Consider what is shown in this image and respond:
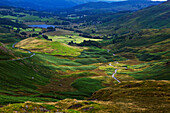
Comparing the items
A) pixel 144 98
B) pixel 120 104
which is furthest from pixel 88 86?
pixel 120 104

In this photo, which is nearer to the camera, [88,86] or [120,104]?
[120,104]

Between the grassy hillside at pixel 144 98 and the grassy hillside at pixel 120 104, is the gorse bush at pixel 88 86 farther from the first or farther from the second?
the grassy hillside at pixel 120 104

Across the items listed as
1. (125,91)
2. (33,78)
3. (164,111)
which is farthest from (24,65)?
(164,111)

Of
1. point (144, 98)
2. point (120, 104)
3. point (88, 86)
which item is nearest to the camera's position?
point (120, 104)

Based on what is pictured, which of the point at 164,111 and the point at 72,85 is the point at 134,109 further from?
the point at 72,85

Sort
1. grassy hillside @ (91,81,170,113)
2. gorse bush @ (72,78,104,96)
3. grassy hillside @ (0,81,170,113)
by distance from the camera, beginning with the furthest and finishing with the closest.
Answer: gorse bush @ (72,78,104,96) < grassy hillside @ (91,81,170,113) < grassy hillside @ (0,81,170,113)

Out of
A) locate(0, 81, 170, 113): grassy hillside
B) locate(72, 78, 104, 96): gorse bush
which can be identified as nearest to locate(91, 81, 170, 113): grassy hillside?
locate(0, 81, 170, 113): grassy hillside

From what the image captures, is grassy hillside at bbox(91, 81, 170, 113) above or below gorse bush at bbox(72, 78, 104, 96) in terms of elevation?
above

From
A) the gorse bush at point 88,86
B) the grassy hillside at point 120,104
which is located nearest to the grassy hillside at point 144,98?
the grassy hillside at point 120,104

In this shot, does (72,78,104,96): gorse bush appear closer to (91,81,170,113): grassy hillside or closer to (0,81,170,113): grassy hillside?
(91,81,170,113): grassy hillside

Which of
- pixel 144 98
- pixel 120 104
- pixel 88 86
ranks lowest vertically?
pixel 88 86

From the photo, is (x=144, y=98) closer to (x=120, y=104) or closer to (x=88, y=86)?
(x=120, y=104)

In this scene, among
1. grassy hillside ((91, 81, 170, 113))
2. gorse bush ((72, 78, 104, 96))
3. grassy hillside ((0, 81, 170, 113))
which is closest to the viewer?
grassy hillside ((0, 81, 170, 113))
